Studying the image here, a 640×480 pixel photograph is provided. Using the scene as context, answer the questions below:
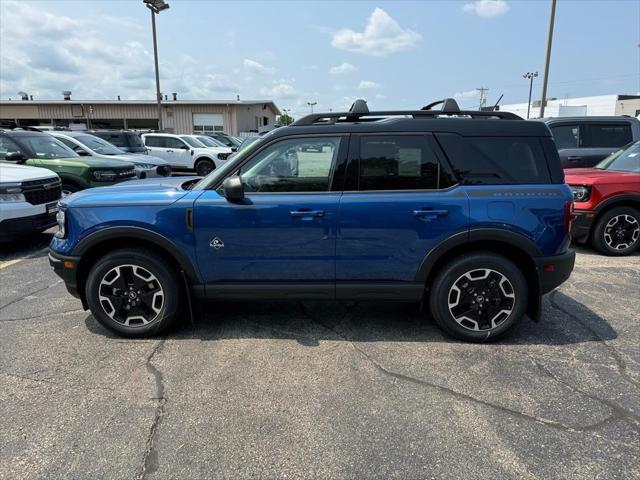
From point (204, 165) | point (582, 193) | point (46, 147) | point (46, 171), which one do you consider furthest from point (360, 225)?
point (204, 165)

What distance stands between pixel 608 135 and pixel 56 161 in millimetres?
11393

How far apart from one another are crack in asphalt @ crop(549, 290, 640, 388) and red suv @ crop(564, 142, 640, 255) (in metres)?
2.19

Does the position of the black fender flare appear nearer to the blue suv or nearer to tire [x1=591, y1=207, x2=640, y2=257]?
the blue suv

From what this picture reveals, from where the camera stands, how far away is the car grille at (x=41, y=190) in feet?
22.4

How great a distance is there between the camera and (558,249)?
3.72 metres

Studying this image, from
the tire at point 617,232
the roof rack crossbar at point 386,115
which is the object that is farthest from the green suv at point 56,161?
the tire at point 617,232

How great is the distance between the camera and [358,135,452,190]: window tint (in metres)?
3.71

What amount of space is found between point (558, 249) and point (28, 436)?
3964mm

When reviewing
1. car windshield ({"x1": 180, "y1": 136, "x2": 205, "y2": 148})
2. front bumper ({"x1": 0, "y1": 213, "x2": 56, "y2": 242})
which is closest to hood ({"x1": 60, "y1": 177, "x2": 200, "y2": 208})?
front bumper ({"x1": 0, "y1": 213, "x2": 56, "y2": 242})

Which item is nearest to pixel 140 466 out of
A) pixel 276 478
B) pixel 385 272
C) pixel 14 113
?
pixel 276 478

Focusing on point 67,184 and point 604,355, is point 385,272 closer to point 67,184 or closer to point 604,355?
point 604,355

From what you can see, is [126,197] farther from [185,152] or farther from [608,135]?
[185,152]

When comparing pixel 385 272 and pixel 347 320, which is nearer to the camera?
pixel 385 272

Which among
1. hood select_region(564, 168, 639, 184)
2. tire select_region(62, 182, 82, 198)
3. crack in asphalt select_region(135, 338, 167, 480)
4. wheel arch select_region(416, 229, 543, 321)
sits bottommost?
crack in asphalt select_region(135, 338, 167, 480)
